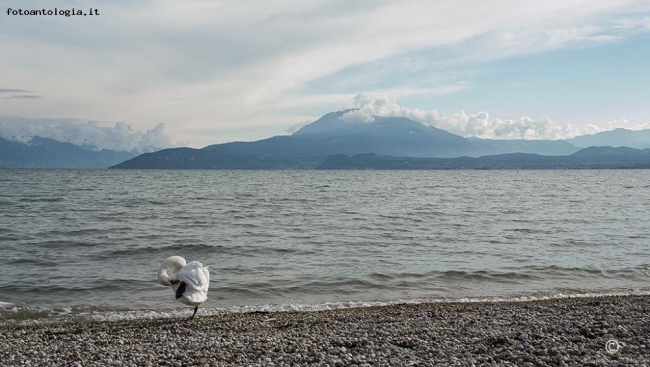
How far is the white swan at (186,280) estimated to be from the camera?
12211 millimetres

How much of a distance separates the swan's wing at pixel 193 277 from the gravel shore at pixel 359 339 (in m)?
0.85

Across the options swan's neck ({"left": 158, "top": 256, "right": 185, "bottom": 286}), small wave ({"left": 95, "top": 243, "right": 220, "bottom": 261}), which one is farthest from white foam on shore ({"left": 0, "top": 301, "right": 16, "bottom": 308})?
small wave ({"left": 95, "top": 243, "right": 220, "bottom": 261})

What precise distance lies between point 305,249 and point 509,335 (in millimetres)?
14298

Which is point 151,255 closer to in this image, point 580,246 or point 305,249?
point 305,249

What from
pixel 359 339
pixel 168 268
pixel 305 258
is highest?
pixel 168 268

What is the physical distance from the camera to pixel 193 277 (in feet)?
40.1

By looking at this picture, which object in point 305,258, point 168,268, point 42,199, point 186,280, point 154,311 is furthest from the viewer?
point 42,199

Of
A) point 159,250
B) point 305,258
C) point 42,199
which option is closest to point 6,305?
point 159,250

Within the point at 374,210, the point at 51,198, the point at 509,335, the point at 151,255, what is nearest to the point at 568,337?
the point at 509,335

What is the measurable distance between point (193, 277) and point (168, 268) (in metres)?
0.73

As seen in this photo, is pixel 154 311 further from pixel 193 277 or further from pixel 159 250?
pixel 159 250

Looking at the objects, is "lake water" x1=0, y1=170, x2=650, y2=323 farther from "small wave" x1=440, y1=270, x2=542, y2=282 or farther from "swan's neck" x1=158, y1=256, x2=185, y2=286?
"swan's neck" x1=158, y1=256, x2=185, y2=286

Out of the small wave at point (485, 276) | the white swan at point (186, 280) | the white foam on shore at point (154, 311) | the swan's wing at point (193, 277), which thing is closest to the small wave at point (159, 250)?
the white foam on shore at point (154, 311)

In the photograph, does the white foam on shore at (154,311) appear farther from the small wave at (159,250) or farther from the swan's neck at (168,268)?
the small wave at (159,250)
